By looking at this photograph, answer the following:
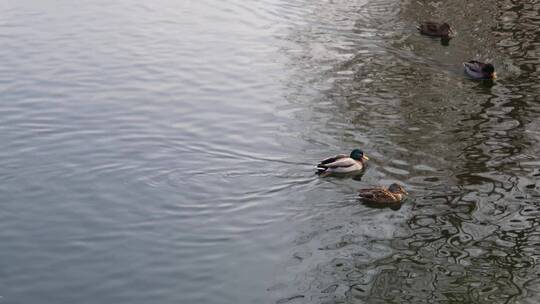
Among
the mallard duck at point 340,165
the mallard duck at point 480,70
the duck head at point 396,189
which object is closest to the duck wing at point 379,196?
the duck head at point 396,189

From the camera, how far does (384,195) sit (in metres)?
15.1

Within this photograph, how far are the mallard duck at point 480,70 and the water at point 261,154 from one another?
0.31 m

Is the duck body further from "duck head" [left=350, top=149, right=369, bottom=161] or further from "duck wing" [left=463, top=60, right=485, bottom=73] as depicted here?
"duck wing" [left=463, top=60, right=485, bottom=73]

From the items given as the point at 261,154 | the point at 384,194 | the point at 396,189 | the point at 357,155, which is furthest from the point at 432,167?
the point at 261,154

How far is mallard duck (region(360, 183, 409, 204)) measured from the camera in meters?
15.1

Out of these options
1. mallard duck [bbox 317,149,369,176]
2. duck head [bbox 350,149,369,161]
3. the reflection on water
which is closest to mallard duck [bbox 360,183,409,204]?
the reflection on water

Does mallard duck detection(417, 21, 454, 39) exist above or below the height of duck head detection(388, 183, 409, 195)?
above

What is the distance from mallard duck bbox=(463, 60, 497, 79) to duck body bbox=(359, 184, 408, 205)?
22.7ft

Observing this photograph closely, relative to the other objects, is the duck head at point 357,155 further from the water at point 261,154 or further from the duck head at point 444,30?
the duck head at point 444,30

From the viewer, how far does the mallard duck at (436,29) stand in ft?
79.5

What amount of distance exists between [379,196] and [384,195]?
9 cm

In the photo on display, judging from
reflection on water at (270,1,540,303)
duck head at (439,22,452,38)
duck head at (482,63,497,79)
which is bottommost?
reflection on water at (270,1,540,303)

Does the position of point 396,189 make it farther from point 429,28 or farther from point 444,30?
point 429,28

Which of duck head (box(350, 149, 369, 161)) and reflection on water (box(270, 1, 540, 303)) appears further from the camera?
duck head (box(350, 149, 369, 161))
